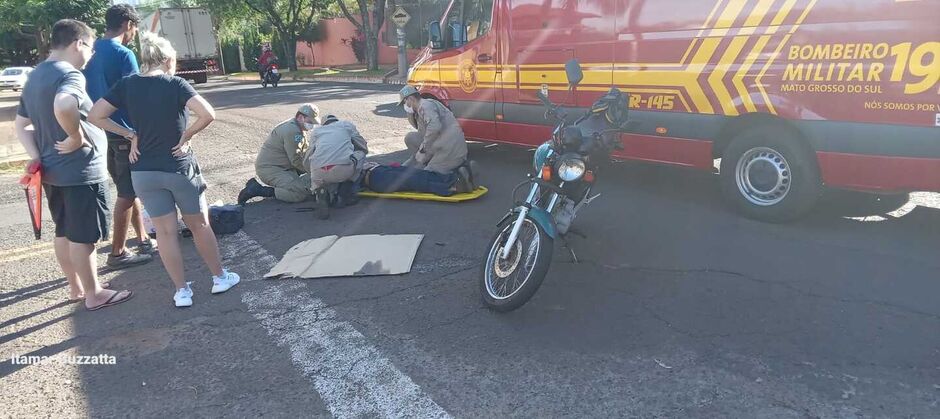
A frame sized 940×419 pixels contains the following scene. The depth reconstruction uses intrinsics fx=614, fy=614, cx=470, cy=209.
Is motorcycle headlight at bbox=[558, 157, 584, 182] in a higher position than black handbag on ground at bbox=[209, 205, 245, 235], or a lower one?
higher

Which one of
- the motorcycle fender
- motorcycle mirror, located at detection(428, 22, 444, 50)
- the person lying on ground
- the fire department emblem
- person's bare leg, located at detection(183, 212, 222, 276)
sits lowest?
the person lying on ground

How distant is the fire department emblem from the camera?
839cm

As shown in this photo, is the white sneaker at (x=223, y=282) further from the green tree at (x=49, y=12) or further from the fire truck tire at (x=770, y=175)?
the green tree at (x=49, y=12)

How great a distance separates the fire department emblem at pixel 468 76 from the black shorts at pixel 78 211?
5284 mm

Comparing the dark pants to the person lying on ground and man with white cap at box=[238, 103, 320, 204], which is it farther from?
man with white cap at box=[238, 103, 320, 204]

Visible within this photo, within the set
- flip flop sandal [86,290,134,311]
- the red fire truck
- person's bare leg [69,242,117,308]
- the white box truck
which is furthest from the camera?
the white box truck

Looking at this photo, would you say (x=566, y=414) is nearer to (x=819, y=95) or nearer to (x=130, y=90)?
(x=130, y=90)

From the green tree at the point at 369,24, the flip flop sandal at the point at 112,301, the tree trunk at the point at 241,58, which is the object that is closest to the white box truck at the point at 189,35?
the green tree at the point at 369,24

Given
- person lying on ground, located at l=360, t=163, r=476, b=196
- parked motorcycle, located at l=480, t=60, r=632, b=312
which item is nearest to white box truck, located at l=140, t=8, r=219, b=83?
person lying on ground, located at l=360, t=163, r=476, b=196

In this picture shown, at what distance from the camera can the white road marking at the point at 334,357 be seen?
291cm

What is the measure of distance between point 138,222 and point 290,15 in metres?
33.6

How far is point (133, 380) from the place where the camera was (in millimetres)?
3232

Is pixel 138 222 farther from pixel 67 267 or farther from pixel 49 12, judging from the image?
pixel 49 12

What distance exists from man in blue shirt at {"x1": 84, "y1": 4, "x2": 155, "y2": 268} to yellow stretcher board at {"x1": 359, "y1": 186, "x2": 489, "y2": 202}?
8.02ft
